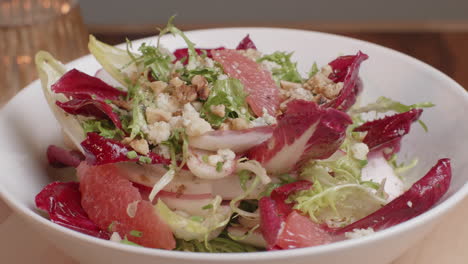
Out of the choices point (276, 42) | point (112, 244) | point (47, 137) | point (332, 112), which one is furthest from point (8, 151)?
point (276, 42)

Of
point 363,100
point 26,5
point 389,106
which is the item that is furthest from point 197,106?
point 26,5

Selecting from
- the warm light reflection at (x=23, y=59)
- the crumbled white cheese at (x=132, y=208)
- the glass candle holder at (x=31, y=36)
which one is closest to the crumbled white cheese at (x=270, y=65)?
the crumbled white cheese at (x=132, y=208)

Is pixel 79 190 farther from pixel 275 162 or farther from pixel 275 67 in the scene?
pixel 275 67

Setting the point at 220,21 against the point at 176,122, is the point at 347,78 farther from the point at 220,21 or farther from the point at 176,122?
the point at 220,21

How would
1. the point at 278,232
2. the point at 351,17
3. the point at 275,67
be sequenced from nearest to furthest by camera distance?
1. the point at 278,232
2. the point at 275,67
3. the point at 351,17

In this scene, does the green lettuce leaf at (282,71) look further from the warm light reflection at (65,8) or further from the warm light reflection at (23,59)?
the warm light reflection at (65,8)
